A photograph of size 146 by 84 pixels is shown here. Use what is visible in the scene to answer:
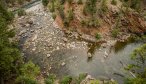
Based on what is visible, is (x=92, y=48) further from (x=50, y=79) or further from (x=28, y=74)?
(x=28, y=74)

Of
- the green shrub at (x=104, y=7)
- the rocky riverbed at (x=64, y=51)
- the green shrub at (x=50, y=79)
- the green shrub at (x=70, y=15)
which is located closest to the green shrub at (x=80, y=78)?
the rocky riverbed at (x=64, y=51)

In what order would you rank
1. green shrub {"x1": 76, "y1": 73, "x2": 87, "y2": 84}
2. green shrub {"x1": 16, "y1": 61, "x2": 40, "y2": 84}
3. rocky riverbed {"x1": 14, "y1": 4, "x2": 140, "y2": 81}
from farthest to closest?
rocky riverbed {"x1": 14, "y1": 4, "x2": 140, "y2": 81} < green shrub {"x1": 76, "y1": 73, "x2": 87, "y2": 84} < green shrub {"x1": 16, "y1": 61, "x2": 40, "y2": 84}

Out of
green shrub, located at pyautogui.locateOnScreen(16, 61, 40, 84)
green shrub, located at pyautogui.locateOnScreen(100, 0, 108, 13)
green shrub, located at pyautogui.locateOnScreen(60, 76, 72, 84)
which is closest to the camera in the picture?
green shrub, located at pyautogui.locateOnScreen(16, 61, 40, 84)

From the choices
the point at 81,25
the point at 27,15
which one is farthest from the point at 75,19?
the point at 27,15

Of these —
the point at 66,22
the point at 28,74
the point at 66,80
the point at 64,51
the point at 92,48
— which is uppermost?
the point at 28,74

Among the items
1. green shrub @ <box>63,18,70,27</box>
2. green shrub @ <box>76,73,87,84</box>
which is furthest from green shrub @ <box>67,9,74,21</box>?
green shrub @ <box>76,73,87,84</box>

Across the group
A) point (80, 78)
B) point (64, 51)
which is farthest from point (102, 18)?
point (80, 78)

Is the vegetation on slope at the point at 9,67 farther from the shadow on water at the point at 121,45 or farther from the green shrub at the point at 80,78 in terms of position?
the shadow on water at the point at 121,45

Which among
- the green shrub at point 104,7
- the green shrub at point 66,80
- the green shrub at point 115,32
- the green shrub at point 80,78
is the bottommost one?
the green shrub at point 115,32

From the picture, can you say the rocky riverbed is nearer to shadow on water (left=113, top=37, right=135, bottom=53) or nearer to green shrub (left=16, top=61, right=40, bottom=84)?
shadow on water (left=113, top=37, right=135, bottom=53)

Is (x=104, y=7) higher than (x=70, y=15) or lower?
higher

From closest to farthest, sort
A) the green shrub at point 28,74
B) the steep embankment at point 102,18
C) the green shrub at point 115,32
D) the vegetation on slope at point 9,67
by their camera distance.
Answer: the vegetation on slope at point 9,67
the green shrub at point 28,74
the green shrub at point 115,32
the steep embankment at point 102,18
